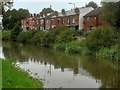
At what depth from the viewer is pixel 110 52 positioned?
24.6 meters

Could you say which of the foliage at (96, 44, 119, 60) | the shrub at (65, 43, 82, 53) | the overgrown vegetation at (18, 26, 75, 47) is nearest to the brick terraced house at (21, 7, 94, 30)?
the overgrown vegetation at (18, 26, 75, 47)

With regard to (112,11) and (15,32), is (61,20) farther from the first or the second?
(112,11)

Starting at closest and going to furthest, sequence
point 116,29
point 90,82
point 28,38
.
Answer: point 90,82 → point 116,29 → point 28,38

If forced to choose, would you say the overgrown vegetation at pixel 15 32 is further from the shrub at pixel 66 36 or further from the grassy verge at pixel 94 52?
the shrub at pixel 66 36

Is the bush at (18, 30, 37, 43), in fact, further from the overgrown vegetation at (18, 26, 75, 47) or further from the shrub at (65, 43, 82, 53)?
the shrub at (65, 43, 82, 53)

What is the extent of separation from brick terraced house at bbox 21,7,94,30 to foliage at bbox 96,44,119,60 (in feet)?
71.8

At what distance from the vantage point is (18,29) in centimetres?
6400

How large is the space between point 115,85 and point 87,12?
145 ft

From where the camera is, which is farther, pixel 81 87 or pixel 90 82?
pixel 90 82

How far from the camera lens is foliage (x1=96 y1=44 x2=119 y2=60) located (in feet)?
77.1

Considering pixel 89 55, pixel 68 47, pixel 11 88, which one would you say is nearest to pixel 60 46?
pixel 68 47

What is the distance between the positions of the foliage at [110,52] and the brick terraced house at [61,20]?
71.8 ft

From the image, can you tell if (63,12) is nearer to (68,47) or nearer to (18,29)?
(18,29)

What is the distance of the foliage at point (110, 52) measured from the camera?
23.5m
